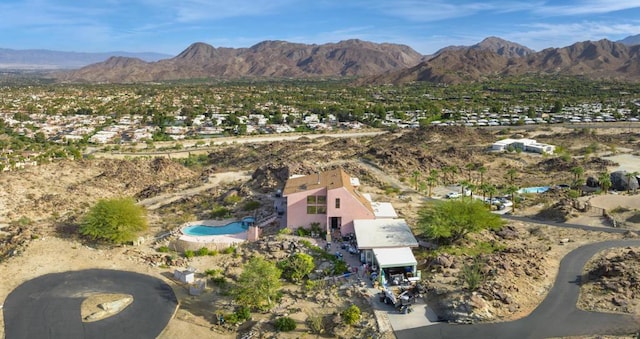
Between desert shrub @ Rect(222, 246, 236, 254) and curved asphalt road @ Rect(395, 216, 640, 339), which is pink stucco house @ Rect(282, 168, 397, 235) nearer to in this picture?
desert shrub @ Rect(222, 246, 236, 254)

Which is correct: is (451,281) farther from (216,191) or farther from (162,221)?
(216,191)

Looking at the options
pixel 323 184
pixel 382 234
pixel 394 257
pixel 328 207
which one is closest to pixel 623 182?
pixel 382 234

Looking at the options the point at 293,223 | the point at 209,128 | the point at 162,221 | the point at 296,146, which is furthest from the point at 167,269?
the point at 209,128

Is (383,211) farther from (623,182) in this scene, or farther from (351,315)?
(623,182)

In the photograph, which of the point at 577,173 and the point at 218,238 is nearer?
the point at 218,238

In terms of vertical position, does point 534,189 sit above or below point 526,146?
below

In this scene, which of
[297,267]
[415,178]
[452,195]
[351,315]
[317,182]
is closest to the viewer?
[351,315]

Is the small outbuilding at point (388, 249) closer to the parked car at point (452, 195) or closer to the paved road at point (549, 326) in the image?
the paved road at point (549, 326)
